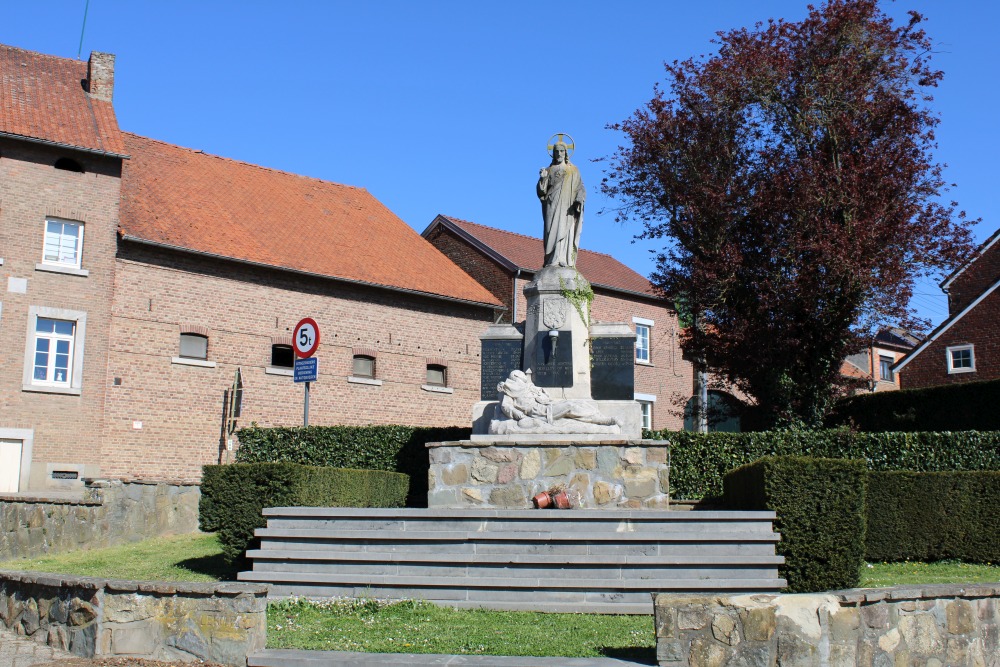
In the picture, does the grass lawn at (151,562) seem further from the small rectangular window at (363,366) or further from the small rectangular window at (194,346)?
the small rectangular window at (363,366)

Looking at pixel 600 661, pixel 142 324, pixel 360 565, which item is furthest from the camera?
pixel 142 324

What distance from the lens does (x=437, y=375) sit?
2909 cm

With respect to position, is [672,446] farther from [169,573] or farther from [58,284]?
[58,284]

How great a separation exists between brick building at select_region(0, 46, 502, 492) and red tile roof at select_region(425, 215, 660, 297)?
3426mm

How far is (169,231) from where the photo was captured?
24.3 metres

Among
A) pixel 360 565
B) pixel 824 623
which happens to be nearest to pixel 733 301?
pixel 360 565

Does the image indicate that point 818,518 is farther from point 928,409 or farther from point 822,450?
point 928,409

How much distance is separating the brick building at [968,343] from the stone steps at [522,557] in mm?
21939

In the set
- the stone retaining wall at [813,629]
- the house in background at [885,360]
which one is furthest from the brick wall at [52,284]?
the house in background at [885,360]

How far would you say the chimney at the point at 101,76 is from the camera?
25547 millimetres

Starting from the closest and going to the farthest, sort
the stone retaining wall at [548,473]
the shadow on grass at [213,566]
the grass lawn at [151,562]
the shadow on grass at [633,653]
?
the shadow on grass at [633,653] < the shadow on grass at [213,566] < the grass lawn at [151,562] < the stone retaining wall at [548,473]

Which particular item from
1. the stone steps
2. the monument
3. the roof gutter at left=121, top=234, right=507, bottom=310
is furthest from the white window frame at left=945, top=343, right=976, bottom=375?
the stone steps

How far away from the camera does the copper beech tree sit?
1995cm

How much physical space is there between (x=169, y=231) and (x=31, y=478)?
22.3 ft
